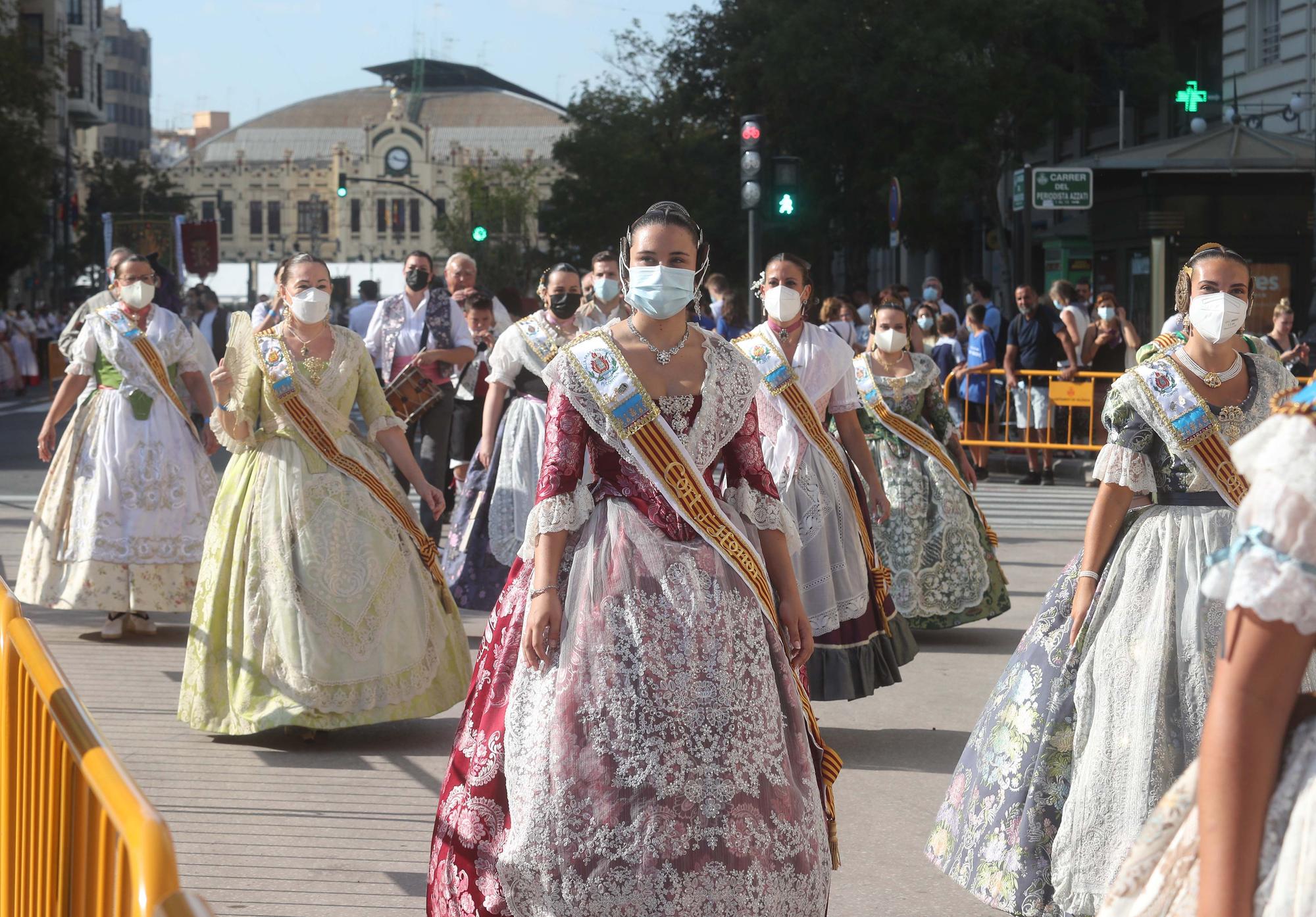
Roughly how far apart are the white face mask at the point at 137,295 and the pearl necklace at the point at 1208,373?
5667 mm

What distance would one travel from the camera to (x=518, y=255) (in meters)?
67.9

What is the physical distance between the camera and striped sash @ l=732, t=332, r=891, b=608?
6996 millimetres

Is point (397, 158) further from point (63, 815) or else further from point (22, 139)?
point (63, 815)

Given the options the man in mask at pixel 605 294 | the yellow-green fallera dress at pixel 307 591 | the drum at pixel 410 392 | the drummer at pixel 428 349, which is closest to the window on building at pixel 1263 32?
the man in mask at pixel 605 294

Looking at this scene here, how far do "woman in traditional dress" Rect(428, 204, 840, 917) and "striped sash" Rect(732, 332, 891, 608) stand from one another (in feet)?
8.13

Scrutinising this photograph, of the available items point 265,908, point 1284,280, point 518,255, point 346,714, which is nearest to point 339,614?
point 346,714

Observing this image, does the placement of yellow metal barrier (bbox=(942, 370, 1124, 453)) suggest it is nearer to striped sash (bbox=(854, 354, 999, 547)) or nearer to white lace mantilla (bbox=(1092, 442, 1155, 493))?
striped sash (bbox=(854, 354, 999, 547))

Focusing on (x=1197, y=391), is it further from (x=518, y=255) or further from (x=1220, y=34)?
(x=518, y=255)

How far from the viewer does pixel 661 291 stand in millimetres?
4367

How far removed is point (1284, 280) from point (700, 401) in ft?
68.1

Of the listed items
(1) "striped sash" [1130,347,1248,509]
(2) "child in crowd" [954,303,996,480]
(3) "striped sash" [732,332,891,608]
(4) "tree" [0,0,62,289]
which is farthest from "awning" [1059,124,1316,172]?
(4) "tree" [0,0,62,289]

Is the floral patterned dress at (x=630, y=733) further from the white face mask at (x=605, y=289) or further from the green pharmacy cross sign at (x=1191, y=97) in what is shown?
the green pharmacy cross sign at (x=1191, y=97)

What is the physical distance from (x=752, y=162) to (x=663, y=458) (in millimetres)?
11909

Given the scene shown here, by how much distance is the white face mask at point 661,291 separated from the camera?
4.37 meters
